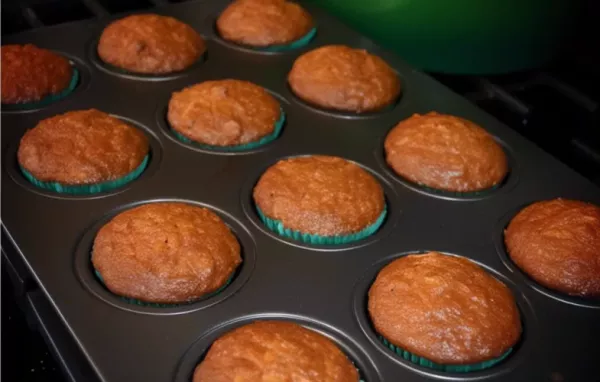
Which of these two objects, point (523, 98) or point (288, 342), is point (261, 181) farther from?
point (523, 98)

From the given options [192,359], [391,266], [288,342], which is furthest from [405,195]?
[192,359]

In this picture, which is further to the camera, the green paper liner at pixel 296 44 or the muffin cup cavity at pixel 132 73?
the green paper liner at pixel 296 44

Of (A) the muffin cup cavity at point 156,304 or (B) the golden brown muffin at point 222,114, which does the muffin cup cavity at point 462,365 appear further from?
(B) the golden brown muffin at point 222,114

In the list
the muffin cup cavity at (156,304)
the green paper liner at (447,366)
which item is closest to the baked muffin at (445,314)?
the green paper liner at (447,366)

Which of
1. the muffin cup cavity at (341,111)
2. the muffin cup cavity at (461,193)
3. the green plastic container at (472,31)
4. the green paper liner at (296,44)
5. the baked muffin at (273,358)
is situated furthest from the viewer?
the green paper liner at (296,44)

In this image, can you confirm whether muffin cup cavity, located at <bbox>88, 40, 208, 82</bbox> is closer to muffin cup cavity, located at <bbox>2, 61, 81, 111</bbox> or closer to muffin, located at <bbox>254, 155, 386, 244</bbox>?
muffin cup cavity, located at <bbox>2, 61, 81, 111</bbox>
